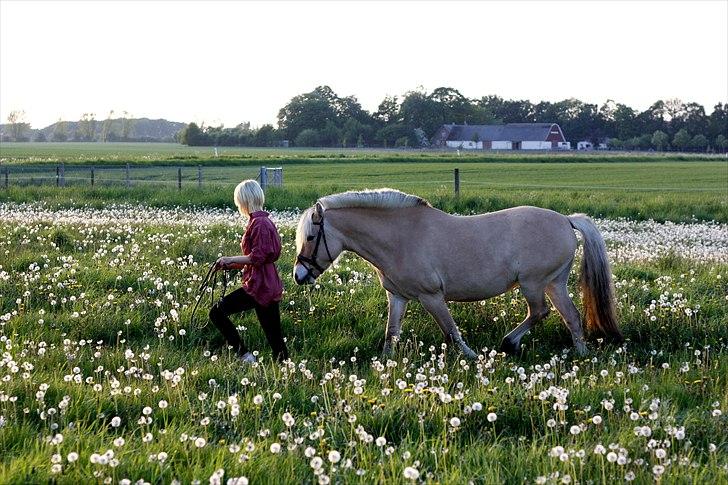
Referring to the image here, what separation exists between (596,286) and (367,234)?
2.99 meters

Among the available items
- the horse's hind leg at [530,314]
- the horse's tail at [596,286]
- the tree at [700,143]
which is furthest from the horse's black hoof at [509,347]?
the tree at [700,143]

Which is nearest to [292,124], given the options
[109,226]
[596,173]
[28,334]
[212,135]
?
[212,135]

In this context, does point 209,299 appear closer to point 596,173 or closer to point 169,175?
point 169,175

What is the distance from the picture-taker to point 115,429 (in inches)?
225

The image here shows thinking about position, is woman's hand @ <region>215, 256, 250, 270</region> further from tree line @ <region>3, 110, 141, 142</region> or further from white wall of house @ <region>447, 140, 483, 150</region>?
tree line @ <region>3, 110, 141, 142</region>

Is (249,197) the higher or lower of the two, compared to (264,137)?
lower

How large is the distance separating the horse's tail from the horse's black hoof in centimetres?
108

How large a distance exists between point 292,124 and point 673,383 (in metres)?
127

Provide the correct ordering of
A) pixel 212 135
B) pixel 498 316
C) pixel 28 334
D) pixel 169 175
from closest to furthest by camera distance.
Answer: pixel 28 334, pixel 498 316, pixel 169 175, pixel 212 135

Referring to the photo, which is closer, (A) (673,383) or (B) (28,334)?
(A) (673,383)

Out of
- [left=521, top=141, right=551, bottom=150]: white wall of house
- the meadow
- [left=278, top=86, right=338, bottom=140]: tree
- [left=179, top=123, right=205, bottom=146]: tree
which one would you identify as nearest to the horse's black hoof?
the meadow

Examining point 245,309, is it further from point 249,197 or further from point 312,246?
point 249,197

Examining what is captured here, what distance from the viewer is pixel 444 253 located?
29.2 feet

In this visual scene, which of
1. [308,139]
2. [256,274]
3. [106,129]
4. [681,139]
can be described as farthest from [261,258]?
[106,129]
